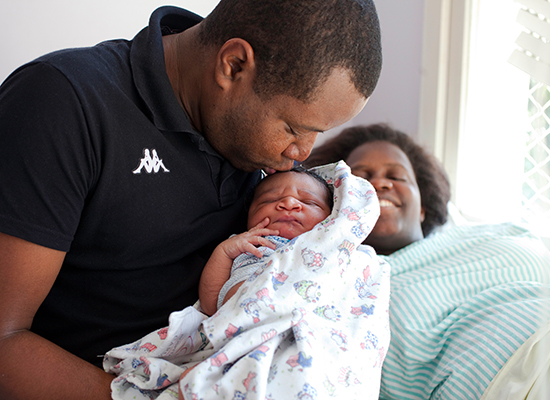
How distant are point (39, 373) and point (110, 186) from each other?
38 centimetres

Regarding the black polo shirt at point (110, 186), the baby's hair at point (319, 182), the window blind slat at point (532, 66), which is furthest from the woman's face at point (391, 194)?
the black polo shirt at point (110, 186)

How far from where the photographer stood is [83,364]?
3.11 ft

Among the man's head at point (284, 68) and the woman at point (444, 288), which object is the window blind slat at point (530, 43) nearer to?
the man's head at point (284, 68)

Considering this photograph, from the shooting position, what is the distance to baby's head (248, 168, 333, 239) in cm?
127

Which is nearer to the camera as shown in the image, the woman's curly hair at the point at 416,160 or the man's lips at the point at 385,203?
the man's lips at the point at 385,203

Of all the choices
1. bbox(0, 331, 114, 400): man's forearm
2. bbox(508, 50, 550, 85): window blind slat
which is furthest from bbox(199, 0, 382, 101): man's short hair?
bbox(0, 331, 114, 400): man's forearm

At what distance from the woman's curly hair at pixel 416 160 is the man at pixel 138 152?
3.59ft

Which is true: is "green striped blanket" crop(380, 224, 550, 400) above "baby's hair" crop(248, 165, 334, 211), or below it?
below

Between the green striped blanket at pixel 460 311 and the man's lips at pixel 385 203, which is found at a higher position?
the man's lips at pixel 385 203

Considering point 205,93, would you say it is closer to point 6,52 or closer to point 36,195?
point 36,195

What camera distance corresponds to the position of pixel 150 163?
3.40ft

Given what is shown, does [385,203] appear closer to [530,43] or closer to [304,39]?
[530,43]

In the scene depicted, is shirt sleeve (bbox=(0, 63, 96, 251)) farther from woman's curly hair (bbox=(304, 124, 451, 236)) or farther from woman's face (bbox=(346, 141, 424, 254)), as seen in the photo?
woman's curly hair (bbox=(304, 124, 451, 236))

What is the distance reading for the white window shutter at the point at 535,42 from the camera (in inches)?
37.3
